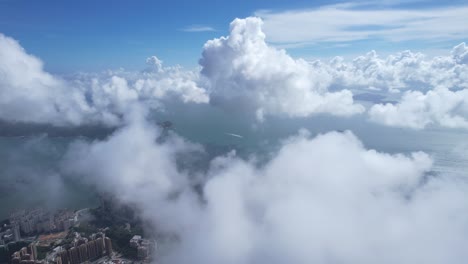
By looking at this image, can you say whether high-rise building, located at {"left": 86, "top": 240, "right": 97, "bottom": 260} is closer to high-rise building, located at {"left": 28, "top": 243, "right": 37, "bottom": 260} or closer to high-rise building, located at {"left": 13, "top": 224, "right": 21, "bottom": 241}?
high-rise building, located at {"left": 28, "top": 243, "right": 37, "bottom": 260}

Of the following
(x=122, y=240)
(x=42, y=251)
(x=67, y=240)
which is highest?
(x=67, y=240)

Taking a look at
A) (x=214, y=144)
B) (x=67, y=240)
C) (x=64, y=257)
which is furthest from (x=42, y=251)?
(x=214, y=144)

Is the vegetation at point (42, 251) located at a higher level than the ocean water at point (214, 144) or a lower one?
lower

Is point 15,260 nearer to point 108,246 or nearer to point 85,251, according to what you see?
point 85,251

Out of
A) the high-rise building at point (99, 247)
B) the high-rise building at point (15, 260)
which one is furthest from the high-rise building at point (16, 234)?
the high-rise building at point (99, 247)

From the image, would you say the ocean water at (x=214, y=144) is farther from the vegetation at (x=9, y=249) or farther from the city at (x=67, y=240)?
the vegetation at (x=9, y=249)

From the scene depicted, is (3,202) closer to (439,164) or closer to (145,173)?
(145,173)

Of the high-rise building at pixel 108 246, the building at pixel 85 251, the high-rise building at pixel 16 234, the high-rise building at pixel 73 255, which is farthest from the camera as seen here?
the high-rise building at pixel 16 234

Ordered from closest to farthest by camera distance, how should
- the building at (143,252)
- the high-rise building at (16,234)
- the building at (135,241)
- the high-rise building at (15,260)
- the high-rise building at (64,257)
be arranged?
the high-rise building at (15,260)
the high-rise building at (64,257)
the building at (143,252)
the building at (135,241)
the high-rise building at (16,234)
